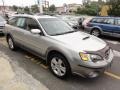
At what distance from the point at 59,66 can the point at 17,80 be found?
113 centimetres

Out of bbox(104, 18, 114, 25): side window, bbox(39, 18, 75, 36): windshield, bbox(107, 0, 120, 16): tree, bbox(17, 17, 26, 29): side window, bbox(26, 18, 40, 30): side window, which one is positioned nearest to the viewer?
bbox(39, 18, 75, 36): windshield

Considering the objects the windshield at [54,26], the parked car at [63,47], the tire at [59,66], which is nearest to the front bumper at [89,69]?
the parked car at [63,47]

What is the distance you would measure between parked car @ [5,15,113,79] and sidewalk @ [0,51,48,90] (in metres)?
0.67

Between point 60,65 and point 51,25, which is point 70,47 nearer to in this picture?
point 60,65

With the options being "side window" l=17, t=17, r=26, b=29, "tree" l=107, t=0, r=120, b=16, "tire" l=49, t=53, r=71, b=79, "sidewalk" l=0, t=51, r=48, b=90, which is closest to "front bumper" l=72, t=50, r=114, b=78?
"tire" l=49, t=53, r=71, b=79

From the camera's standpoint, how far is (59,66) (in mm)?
4414

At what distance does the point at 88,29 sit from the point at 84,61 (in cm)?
804

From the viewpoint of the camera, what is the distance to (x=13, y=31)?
6.57 metres

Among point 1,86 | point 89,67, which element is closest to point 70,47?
point 89,67

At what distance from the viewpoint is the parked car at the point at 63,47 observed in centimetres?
390

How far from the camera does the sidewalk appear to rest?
3967 millimetres

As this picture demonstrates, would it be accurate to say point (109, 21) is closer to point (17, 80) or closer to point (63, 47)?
point (63, 47)

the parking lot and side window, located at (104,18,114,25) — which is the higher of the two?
side window, located at (104,18,114,25)

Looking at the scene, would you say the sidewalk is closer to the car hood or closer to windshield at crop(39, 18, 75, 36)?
the car hood
